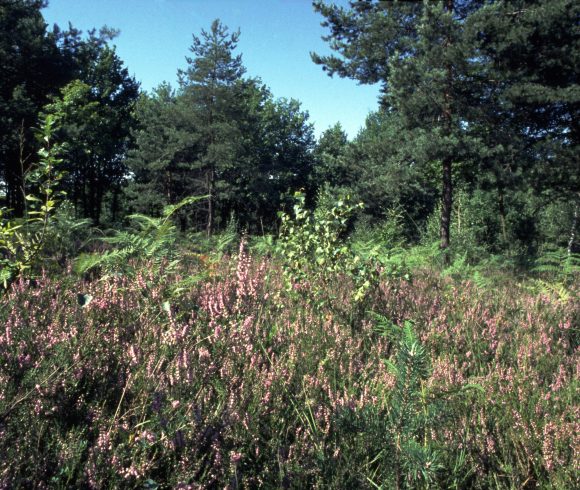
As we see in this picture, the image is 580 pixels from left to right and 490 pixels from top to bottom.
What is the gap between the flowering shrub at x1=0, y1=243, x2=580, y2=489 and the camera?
5.29 feet

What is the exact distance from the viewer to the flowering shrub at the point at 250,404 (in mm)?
1612

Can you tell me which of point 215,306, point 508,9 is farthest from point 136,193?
point 215,306

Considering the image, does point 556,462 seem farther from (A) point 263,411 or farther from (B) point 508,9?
(B) point 508,9

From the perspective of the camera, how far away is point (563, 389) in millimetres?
2672

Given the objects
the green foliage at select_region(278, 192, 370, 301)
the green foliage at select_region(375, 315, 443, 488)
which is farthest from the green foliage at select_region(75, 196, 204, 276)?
the green foliage at select_region(375, 315, 443, 488)

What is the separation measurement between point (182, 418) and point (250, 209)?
40909mm

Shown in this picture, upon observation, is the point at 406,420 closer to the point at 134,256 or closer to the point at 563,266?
the point at 134,256

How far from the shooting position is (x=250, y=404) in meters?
2.09

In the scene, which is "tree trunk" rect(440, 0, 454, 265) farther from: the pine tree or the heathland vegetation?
the pine tree

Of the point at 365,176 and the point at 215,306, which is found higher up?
the point at 365,176

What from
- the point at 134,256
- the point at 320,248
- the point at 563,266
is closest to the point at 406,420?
the point at 320,248

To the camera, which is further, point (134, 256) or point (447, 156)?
point (447, 156)

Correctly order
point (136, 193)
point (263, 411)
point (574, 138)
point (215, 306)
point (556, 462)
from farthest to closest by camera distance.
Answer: point (136, 193) → point (574, 138) → point (215, 306) → point (263, 411) → point (556, 462)

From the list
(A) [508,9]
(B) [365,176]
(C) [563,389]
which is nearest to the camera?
(C) [563,389]
